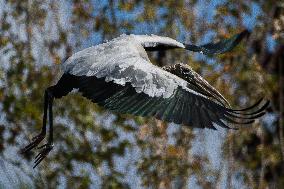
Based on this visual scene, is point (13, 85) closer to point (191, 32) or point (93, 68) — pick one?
point (191, 32)

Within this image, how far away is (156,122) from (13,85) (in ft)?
5.39

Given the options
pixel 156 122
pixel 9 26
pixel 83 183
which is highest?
pixel 9 26

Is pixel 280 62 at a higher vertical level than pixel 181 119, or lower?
higher

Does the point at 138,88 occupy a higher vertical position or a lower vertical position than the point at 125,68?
lower

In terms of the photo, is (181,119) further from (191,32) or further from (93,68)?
(191,32)

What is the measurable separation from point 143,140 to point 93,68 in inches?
159

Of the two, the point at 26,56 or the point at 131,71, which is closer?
the point at 131,71

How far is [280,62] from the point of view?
12656 millimetres

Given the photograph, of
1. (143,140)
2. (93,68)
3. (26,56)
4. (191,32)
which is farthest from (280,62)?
(93,68)

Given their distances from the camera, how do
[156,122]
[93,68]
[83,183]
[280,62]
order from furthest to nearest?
[280,62] < [156,122] < [83,183] < [93,68]

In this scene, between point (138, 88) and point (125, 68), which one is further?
point (125, 68)

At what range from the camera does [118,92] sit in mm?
6453

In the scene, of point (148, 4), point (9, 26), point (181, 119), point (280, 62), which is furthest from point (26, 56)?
point (181, 119)

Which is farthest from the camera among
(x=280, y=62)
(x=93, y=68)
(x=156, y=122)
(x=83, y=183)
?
(x=280, y=62)
